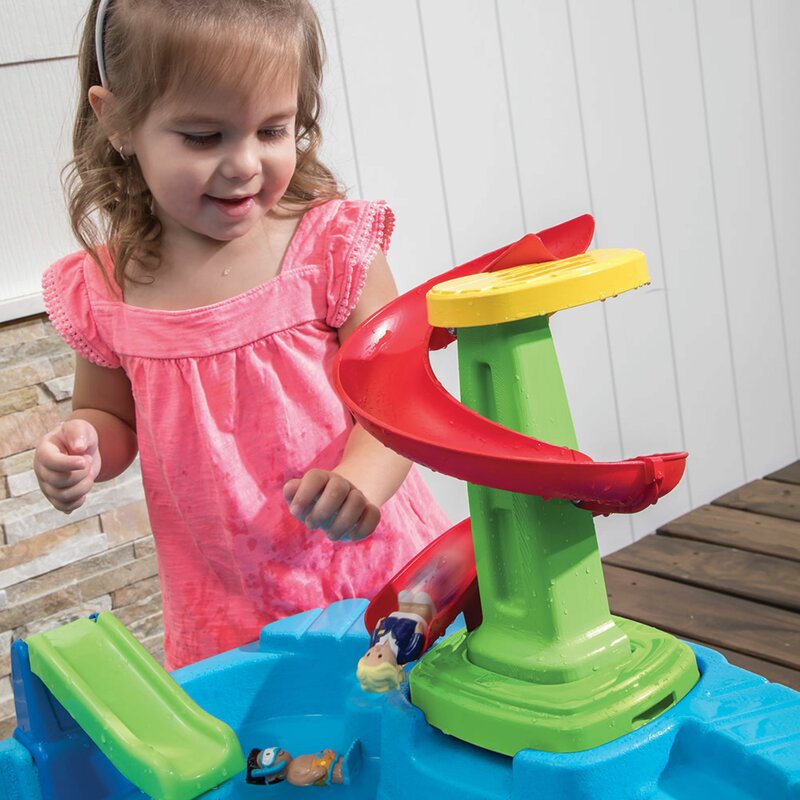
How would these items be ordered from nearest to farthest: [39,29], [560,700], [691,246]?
Result: [560,700] < [39,29] < [691,246]

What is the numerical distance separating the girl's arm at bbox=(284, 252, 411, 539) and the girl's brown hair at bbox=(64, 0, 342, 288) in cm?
11

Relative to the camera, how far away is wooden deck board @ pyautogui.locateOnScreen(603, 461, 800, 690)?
1.55 metres

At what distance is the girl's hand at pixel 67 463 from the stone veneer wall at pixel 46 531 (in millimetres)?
484

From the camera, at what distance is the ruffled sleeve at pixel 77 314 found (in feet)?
3.33

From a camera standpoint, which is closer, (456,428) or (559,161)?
(456,428)

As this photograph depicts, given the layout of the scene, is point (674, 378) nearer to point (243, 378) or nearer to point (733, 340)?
point (733, 340)

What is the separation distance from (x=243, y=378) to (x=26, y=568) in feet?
1.78

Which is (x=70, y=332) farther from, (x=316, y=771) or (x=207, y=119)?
(x=316, y=771)

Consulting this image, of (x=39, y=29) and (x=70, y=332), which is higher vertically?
(x=39, y=29)

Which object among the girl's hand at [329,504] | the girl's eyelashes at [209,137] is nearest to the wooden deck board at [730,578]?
the girl's hand at [329,504]

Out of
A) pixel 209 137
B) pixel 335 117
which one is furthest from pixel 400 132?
pixel 209 137

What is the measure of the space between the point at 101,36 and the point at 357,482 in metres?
0.42

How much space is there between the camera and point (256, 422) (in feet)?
3.15

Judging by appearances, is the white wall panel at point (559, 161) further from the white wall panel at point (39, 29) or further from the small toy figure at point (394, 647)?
the small toy figure at point (394, 647)
